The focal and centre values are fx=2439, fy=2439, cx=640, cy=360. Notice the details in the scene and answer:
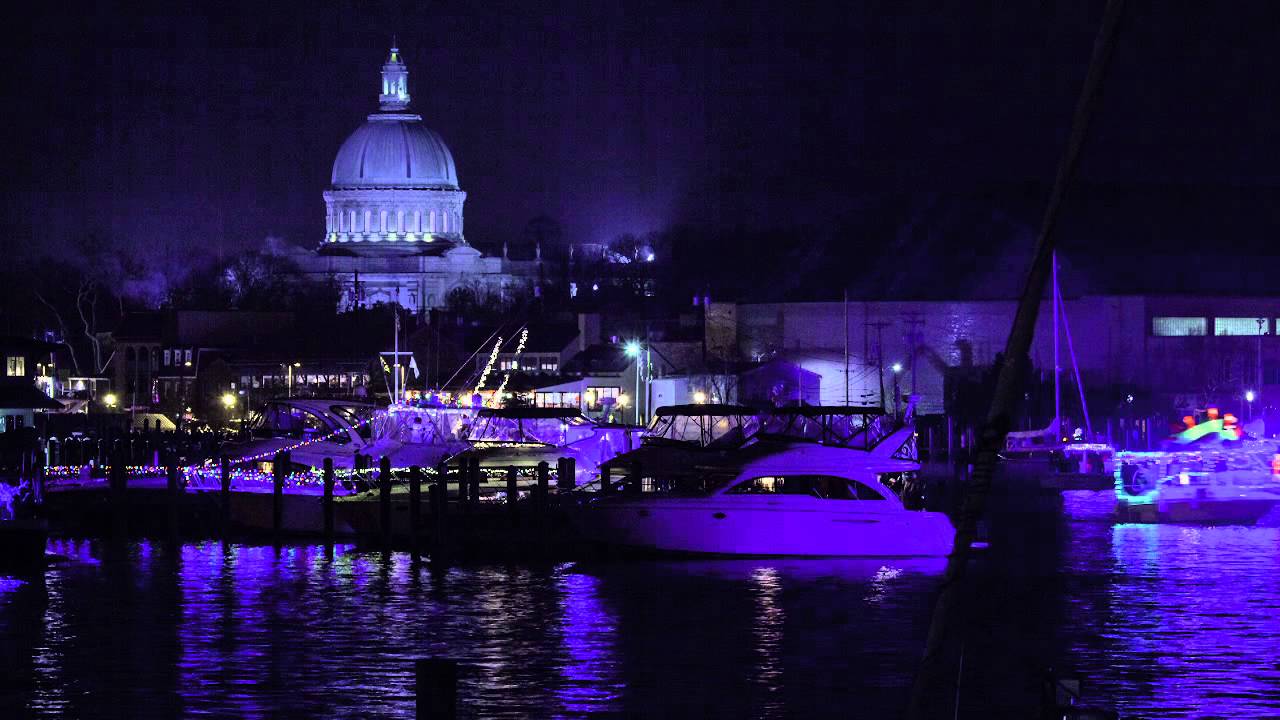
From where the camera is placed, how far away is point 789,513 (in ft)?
118

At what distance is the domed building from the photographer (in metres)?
176

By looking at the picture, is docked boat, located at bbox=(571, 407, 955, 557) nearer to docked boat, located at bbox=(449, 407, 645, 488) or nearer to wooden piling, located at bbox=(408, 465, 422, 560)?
wooden piling, located at bbox=(408, 465, 422, 560)

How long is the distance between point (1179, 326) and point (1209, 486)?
54543mm

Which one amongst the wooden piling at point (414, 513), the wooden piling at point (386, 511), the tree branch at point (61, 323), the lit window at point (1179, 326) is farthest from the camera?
the tree branch at point (61, 323)

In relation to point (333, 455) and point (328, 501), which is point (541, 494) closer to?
point (328, 501)

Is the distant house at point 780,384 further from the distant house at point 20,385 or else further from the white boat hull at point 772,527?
the white boat hull at point 772,527

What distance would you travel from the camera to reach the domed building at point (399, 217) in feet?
576

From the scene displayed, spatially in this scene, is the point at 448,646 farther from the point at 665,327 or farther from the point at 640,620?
the point at 665,327

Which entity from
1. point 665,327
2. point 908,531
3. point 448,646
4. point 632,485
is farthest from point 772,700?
point 665,327

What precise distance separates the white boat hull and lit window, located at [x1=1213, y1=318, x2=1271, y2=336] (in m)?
63.5

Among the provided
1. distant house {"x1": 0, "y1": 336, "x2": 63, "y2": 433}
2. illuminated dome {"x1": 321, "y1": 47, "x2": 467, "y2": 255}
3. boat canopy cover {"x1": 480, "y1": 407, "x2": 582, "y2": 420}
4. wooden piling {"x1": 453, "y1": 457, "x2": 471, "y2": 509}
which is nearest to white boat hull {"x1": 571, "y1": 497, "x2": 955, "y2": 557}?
wooden piling {"x1": 453, "y1": 457, "x2": 471, "y2": 509}

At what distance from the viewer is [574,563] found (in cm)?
3775

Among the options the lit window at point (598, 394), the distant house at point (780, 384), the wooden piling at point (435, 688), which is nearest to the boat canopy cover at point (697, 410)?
the wooden piling at point (435, 688)

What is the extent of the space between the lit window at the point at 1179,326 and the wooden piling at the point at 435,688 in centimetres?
8333
